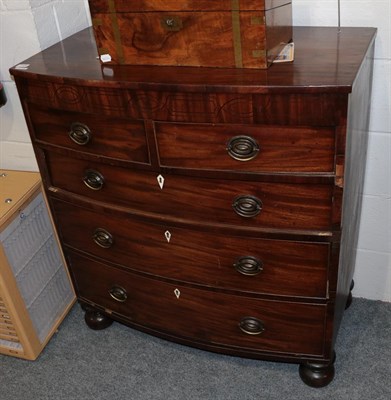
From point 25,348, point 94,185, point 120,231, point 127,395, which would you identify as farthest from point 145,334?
point 94,185

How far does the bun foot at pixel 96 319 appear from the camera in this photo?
2025 millimetres

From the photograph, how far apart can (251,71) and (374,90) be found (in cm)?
56

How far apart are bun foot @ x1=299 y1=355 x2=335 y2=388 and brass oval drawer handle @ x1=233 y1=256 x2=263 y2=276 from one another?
0.44 metres

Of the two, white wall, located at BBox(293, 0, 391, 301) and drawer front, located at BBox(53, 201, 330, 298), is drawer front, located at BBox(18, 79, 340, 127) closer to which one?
drawer front, located at BBox(53, 201, 330, 298)

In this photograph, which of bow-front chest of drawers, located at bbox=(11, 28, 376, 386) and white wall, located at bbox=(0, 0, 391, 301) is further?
white wall, located at bbox=(0, 0, 391, 301)

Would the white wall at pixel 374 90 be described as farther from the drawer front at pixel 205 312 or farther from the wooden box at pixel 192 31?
the drawer front at pixel 205 312

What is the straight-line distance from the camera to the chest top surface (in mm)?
1192

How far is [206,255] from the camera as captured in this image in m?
1.53

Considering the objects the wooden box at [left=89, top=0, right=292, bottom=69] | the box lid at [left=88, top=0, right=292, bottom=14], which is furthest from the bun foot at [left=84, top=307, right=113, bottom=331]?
the box lid at [left=88, top=0, right=292, bottom=14]

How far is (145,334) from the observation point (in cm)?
202

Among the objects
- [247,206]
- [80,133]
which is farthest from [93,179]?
[247,206]

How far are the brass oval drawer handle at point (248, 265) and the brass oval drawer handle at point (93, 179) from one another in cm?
44

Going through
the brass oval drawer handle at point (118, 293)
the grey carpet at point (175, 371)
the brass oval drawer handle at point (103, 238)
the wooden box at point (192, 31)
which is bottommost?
the grey carpet at point (175, 371)

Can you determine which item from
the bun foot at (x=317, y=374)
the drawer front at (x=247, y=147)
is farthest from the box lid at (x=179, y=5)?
the bun foot at (x=317, y=374)
